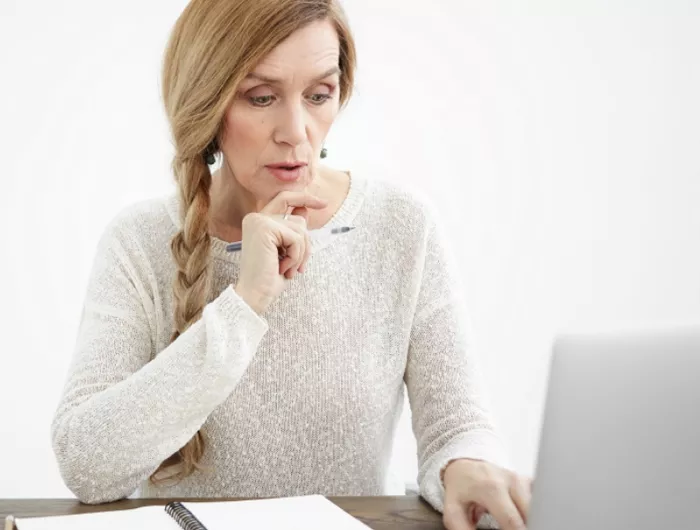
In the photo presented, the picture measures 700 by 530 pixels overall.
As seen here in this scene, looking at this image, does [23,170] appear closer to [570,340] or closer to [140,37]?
[140,37]

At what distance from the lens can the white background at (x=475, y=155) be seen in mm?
2990

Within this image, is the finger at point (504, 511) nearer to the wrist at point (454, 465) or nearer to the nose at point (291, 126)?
the wrist at point (454, 465)

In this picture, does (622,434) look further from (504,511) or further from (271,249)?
(271,249)

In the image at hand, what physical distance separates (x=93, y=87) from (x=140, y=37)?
236 mm

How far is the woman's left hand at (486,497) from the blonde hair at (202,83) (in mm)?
488

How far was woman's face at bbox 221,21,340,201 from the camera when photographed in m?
1.39

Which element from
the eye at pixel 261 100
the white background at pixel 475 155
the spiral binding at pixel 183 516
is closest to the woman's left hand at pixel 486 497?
the spiral binding at pixel 183 516

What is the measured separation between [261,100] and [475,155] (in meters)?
1.89

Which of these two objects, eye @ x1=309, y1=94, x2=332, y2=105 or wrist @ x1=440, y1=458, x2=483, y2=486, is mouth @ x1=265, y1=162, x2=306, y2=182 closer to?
eye @ x1=309, y1=94, x2=332, y2=105

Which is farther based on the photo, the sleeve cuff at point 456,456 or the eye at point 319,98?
the eye at point 319,98

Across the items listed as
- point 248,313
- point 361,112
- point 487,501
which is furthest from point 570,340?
point 361,112

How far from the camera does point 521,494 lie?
1034 mm

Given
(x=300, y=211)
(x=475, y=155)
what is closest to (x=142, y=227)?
(x=300, y=211)

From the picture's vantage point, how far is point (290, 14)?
4.58 ft
